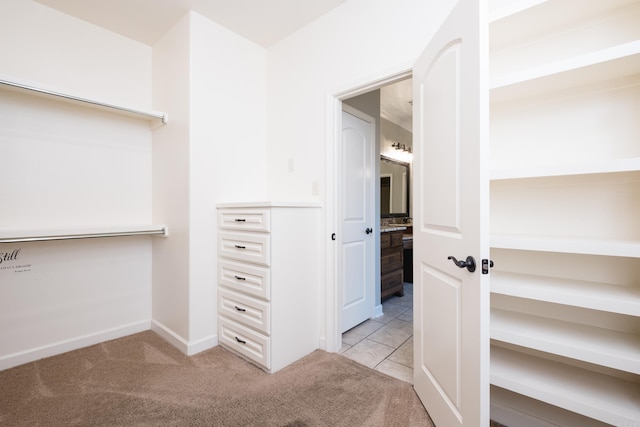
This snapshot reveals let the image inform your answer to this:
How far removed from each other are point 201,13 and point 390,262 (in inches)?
122

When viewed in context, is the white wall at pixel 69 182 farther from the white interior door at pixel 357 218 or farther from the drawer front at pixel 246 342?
the white interior door at pixel 357 218

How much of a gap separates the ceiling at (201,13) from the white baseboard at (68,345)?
2.58 metres

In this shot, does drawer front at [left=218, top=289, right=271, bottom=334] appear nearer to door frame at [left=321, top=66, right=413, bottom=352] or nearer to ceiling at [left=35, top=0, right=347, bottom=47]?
door frame at [left=321, top=66, right=413, bottom=352]

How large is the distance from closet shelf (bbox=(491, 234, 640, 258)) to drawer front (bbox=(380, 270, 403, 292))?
219 cm

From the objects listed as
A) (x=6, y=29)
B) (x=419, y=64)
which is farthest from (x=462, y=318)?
(x=6, y=29)

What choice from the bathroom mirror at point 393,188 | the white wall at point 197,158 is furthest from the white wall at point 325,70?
the bathroom mirror at point 393,188

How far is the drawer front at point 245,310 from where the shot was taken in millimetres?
1906

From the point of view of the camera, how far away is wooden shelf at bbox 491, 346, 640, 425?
3.35 feet

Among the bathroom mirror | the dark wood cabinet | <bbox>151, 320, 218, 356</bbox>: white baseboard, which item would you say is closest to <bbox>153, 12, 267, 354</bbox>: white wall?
<bbox>151, 320, 218, 356</bbox>: white baseboard

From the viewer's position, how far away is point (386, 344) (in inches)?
91.1

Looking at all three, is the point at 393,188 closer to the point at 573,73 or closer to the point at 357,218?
the point at 357,218

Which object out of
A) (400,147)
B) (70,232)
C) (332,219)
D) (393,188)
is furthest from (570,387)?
(400,147)

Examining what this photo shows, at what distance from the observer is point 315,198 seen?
2270mm

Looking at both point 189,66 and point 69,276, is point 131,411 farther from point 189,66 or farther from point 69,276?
point 189,66
